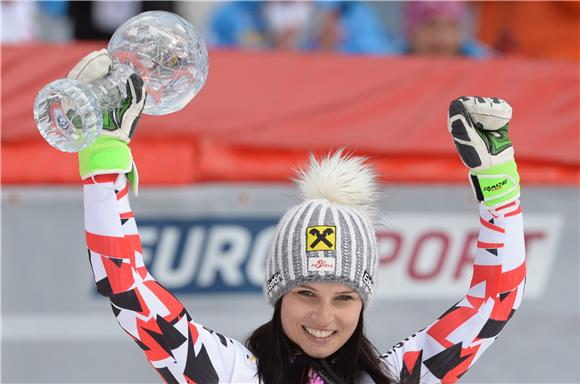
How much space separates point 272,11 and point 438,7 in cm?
87

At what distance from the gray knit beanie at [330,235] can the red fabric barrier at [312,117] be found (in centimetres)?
160

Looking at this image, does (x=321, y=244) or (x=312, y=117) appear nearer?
(x=321, y=244)

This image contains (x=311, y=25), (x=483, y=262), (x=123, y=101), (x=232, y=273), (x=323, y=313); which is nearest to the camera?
(x=123, y=101)

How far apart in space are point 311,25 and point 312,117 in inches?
45.8

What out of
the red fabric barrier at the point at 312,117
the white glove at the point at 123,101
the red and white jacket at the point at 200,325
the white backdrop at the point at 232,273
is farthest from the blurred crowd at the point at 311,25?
the white glove at the point at 123,101

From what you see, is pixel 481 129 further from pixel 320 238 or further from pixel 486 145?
pixel 320 238

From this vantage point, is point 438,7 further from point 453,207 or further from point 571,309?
point 571,309

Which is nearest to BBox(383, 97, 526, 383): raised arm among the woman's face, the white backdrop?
the woman's face

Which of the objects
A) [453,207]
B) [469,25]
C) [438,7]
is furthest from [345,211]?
[469,25]

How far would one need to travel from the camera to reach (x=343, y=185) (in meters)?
2.61

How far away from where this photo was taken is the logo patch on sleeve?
2.48 metres

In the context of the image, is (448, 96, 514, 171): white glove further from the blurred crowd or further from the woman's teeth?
the blurred crowd

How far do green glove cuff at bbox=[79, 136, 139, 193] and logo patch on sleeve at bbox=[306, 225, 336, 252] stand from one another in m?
0.50

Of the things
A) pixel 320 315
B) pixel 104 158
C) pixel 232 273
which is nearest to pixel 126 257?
pixel 104 158
